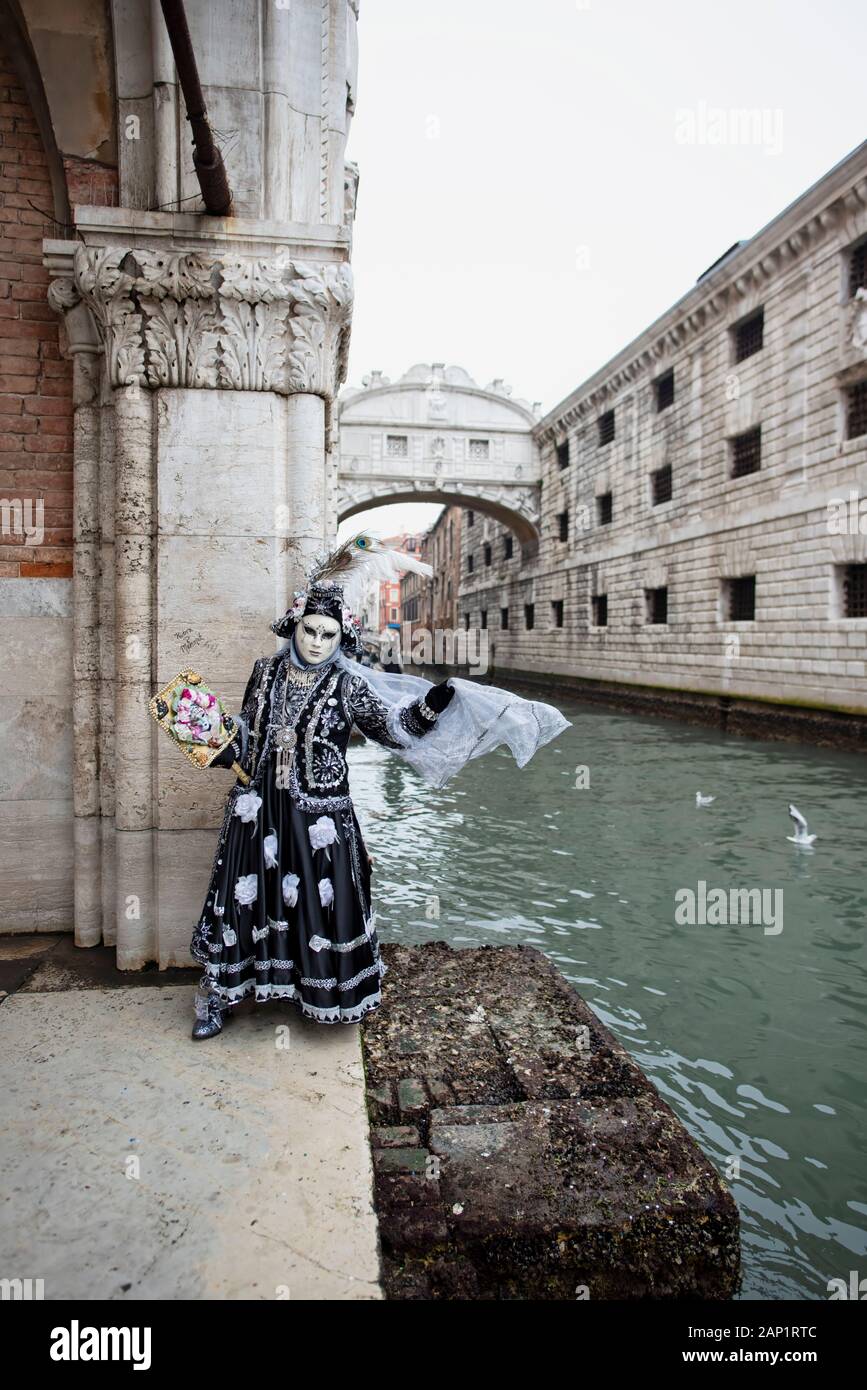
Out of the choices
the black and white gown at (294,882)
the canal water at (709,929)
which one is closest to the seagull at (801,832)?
the canal water at (709,929)

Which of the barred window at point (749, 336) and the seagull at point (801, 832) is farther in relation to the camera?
the barred window at point (749, 336)

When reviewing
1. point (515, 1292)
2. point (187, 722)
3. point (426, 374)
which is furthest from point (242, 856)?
point (426, 374)

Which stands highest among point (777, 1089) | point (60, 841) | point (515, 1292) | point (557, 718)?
point (557, 718)

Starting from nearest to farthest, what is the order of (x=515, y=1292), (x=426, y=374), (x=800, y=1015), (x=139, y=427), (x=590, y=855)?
(x=515, y=1292), (x=139, y=427), (x=800, y=1015), (x=590, y=855), (x=426, y=374)

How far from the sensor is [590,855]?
7.28 meters

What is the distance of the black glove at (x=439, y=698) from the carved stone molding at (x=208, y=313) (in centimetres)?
147

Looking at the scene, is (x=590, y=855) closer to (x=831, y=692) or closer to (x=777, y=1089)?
(x=777, y=1089)

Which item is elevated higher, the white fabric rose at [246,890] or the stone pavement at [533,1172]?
the white fabric rose at [246,890]

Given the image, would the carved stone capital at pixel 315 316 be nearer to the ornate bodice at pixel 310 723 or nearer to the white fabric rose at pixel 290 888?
the ornate bodice at pixel 310 723

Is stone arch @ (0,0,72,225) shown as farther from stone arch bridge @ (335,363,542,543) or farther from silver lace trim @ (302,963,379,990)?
stone arch bridge @ (335,363,542,543)

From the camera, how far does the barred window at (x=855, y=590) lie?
15031 mm

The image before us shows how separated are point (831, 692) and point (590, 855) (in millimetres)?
10133

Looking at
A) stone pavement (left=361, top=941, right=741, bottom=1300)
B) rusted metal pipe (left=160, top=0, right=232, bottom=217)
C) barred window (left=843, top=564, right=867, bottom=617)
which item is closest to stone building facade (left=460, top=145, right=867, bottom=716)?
barred window (left=843, top=564, right=867, bottom=617)

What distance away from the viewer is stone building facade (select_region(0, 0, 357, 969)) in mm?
3402
